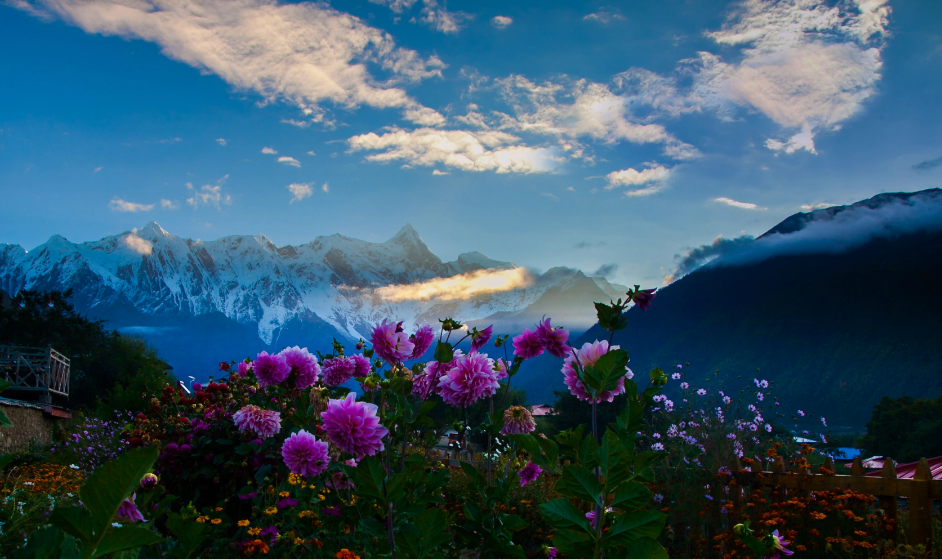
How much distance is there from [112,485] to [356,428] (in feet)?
4.12

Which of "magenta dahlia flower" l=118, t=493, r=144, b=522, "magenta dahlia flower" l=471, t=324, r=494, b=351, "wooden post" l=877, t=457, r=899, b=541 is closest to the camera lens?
"magenta dahlia flower" l=118, t=493, r=144, b=522

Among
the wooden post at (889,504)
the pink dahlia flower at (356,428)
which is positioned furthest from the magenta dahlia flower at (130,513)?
the wooden post at (889,504)

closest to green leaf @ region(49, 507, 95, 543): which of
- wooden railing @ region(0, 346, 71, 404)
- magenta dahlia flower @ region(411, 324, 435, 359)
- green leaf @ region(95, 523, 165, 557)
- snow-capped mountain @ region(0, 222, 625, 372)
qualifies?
green leaf @ region(95, 523, 165, 557)

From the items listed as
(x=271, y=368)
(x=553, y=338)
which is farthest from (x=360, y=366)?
(x=553, y=338)

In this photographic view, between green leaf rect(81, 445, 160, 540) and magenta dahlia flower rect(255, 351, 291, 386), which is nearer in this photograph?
green leaf rect(81, 445, 160, 540)

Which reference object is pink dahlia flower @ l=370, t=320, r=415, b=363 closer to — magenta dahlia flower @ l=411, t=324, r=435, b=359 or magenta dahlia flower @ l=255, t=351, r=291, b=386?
magenta dahlia flower @ l=411, t=324, r=435, b=359

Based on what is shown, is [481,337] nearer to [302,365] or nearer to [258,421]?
[302,365]

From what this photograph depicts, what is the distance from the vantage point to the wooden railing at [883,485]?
411 cm

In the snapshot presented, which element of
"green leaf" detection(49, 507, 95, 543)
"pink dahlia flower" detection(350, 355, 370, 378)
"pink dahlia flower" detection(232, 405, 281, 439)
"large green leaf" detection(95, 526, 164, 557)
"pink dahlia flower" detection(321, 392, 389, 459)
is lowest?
"pink dahlia flower" detection(232, 405, 281, 439)

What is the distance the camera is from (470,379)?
2.06m

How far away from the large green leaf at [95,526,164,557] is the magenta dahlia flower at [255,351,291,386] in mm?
2489

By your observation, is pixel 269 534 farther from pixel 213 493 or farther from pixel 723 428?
pixel 723 428

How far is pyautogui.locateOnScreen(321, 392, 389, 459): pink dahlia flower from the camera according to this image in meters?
1.66

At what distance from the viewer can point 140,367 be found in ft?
107
